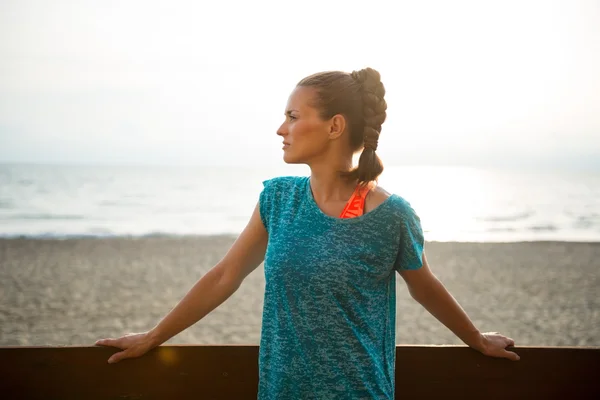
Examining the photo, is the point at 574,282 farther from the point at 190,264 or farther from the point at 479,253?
the point at 190,264

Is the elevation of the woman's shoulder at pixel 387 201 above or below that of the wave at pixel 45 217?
below

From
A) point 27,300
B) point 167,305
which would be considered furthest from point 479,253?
point 27,300

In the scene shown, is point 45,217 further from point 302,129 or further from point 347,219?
point 347,219

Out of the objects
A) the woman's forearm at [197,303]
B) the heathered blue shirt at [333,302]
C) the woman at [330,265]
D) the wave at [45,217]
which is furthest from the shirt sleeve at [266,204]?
the wave at [45,217]

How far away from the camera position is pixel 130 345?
187 centimetres

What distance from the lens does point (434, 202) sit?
36.8 metres

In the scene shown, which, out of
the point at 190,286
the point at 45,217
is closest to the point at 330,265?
the point at 190,286

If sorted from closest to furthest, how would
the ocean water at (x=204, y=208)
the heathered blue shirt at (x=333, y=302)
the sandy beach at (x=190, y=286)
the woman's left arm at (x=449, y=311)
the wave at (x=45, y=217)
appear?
1. the heathered blue shirt at (x=333, y=302)
2. the woman's left arm at (x=449, y=311)
3. the sandy beach at (x=190, y=286)
4. the ocean water at (x=204, y=208)
5. the wave at (x=45, y=217)

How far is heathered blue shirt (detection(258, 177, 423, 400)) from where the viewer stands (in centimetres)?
172

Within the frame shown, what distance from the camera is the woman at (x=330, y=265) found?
5.65 feet

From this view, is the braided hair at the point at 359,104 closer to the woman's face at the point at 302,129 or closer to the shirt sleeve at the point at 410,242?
the woman's face at the point at 302,129

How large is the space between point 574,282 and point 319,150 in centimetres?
1124

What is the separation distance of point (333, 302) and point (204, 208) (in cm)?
3166

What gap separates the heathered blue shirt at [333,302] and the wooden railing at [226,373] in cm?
14
